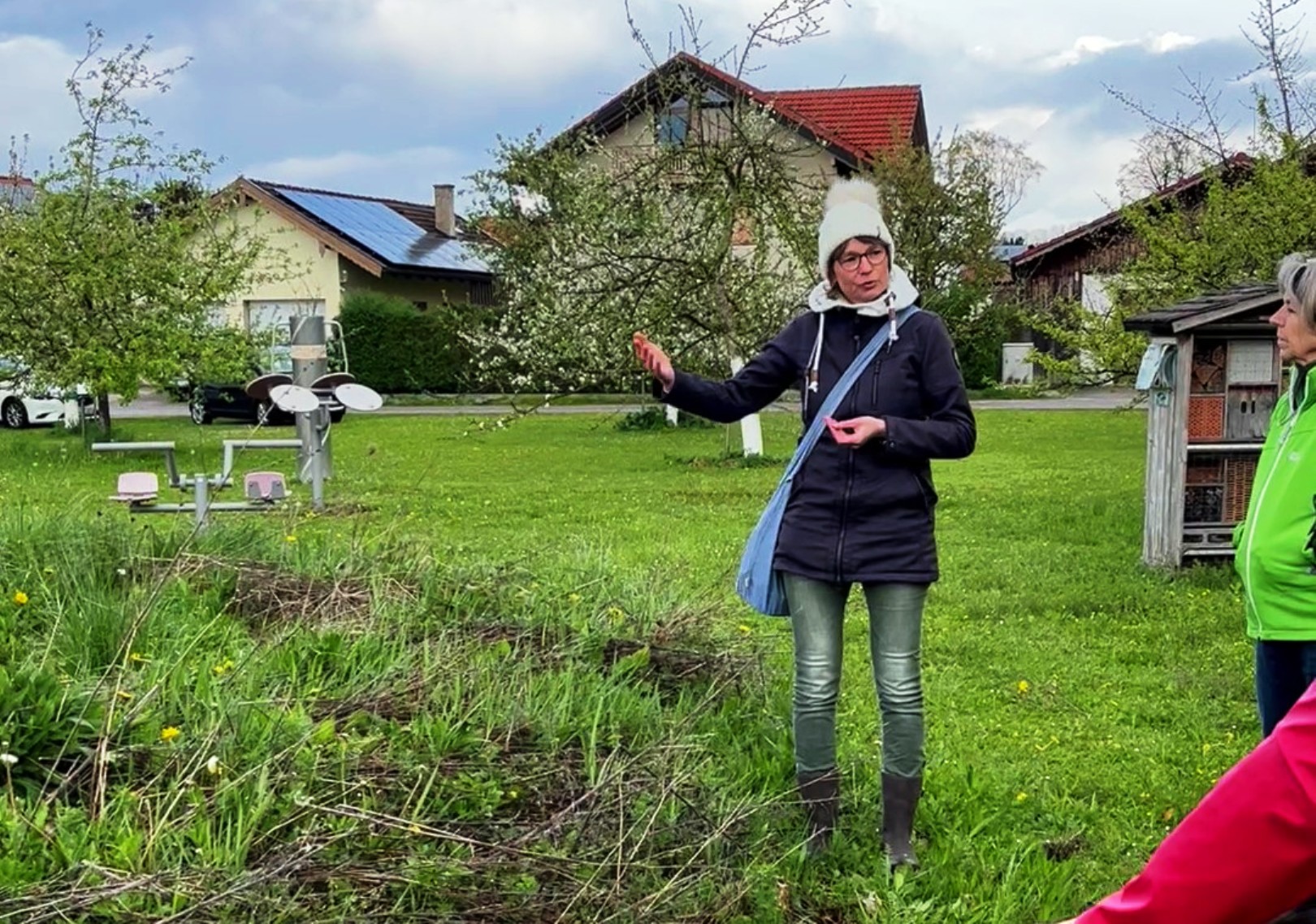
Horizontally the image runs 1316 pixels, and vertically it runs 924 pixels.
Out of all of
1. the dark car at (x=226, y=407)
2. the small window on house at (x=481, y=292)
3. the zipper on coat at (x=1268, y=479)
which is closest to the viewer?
the zipper on coat at (x=1268, y=479)

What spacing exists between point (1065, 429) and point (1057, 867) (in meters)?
19.2

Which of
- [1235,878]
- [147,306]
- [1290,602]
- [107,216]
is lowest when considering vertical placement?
[1290,602]

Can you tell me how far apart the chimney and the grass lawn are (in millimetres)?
38019

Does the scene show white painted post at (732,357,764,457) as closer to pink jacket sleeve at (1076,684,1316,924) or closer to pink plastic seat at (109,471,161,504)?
pink plastic seat at (109,471,161,504)

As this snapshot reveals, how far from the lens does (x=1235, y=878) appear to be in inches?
36.9

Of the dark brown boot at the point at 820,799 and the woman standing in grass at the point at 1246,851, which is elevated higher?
the woman standing in grass at the point at 1246,851

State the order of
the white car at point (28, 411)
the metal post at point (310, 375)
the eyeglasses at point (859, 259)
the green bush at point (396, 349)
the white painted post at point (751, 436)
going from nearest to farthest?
the eyeglasses at point (859, 259) < the metal post at point (310, 375) < the white painted post at point (751, 436) < the white car at point (28, 411) < the green bush at point (396, 349)

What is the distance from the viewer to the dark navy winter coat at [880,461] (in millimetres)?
3609

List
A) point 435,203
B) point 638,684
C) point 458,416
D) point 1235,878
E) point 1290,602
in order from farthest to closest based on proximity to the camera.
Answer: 1. point 435,203
2. point 458,416
3. point 638,684
4. point 1290,602
5. point 1235,878

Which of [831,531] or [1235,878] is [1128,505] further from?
[1235,878]

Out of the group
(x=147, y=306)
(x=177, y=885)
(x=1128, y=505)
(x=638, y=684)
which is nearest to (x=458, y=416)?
(x=147, y=306)

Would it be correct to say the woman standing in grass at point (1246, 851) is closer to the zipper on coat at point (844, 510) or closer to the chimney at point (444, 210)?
the zipper on coat at point (844, 510)

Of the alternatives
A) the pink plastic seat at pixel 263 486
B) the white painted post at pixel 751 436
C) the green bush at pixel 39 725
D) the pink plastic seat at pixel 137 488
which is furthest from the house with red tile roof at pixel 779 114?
the green bush at pixel 39 725

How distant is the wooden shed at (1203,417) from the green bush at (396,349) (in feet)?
86.8
